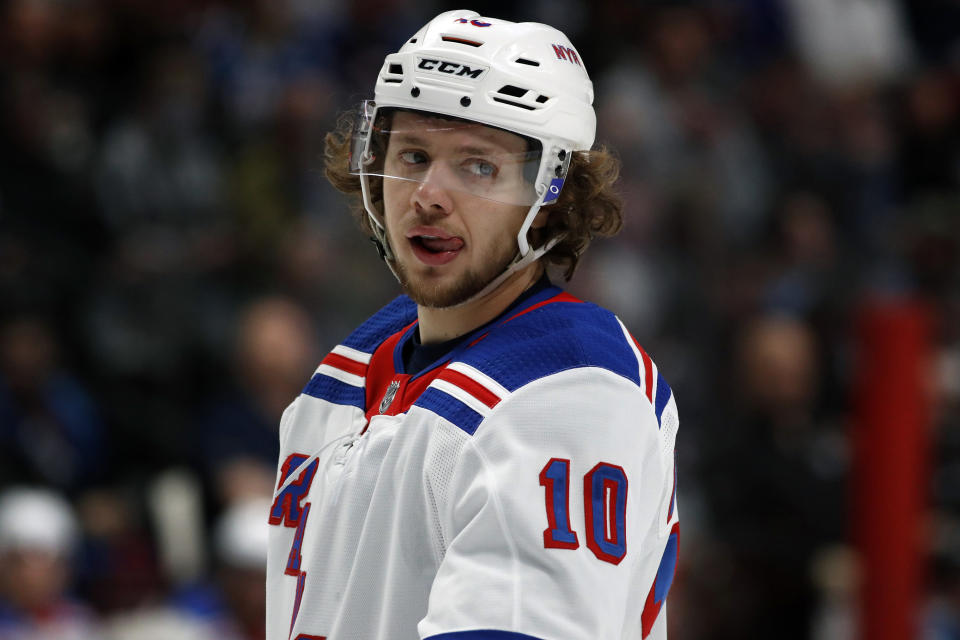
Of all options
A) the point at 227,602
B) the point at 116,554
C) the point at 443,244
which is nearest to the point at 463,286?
the point at 443,244

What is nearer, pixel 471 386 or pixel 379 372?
pixel 471 386

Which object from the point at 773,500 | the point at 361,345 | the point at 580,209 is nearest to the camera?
the point at 580,209

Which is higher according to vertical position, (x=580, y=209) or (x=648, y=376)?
(x=580, y=209)

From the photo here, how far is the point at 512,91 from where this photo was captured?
1863 mm

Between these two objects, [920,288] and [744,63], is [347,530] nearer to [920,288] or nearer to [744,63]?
[920,288]

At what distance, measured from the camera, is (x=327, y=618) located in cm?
185

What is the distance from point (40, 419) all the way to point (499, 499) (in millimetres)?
3882

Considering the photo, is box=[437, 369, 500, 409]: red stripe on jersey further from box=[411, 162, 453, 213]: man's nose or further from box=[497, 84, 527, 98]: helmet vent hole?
box=[497, 84, 527, 98]: helmet vent hole

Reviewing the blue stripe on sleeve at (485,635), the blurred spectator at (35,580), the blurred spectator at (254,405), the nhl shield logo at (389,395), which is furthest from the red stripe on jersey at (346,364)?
the blurred spectator at (254,405)

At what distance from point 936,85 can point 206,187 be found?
3.71 meters

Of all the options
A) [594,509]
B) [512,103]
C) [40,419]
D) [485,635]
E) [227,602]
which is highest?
[512,103]

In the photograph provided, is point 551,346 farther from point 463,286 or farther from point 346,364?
point 346,364

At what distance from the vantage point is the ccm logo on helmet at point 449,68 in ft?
6.09

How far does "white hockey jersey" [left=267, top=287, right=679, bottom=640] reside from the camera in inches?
63.1
